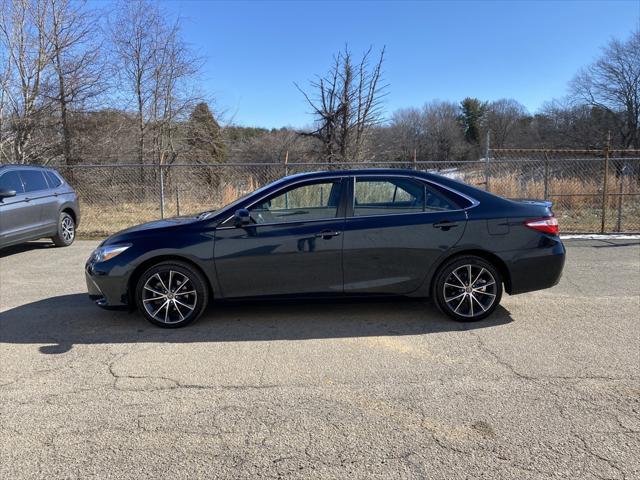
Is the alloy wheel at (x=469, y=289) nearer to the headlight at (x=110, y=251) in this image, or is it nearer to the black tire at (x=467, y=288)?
the black tire at (x=467, y=288)

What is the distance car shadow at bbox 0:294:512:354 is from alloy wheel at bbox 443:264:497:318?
0.50ft

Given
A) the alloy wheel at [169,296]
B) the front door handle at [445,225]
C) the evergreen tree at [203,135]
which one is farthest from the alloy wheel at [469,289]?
the evergreen tree at [203,135]

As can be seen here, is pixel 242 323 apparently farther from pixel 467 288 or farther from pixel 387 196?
pixel 467 288

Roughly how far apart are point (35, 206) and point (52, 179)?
1.05 m

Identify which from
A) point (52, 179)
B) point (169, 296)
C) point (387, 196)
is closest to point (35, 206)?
point (52, 179)

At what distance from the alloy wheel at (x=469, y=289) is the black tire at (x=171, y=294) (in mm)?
2508

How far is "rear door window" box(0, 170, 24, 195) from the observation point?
8.62 metres

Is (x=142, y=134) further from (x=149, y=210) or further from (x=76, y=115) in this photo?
(x=149, y=210)

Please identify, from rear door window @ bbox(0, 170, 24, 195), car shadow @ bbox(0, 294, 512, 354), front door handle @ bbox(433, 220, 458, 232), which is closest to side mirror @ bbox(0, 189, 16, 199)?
rear door window @ bbox(0, 170, 24, 195)

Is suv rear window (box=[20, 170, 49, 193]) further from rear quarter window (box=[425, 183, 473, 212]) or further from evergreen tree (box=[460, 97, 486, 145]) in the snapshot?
evergreen tree (box=[460, 97, 486, 145])

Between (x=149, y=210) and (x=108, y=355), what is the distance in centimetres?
1143

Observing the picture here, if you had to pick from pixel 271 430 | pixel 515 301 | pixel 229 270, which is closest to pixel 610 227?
pixel 515 301

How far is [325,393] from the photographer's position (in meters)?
3.43

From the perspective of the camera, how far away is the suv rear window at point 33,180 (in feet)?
30.1
